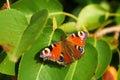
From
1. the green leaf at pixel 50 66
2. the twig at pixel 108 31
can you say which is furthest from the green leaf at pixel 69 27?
the green leaf at pixel 50 66

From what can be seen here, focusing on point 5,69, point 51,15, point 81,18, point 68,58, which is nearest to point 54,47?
point 68,58

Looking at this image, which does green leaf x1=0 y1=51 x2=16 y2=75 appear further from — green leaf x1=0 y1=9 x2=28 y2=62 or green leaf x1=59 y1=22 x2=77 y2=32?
green leaf x1=59 y1=22 x2=77 y2=32

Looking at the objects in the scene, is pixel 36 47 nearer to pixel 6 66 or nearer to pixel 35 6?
pixel 6 66

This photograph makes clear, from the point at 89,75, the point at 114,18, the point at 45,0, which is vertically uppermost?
the point at 45,0

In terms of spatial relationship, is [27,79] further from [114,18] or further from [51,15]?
[114,18]

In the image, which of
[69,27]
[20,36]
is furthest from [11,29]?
[69,27]

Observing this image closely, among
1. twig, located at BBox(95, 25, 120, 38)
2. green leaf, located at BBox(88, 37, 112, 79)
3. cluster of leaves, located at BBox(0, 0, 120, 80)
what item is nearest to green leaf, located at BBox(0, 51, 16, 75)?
cluster of leaves, located at BBox(0, 0, 120, 80)
